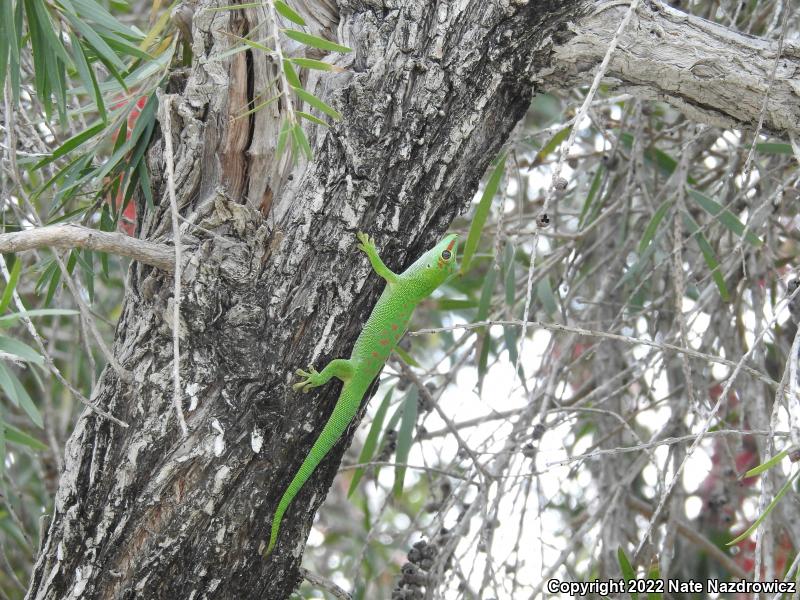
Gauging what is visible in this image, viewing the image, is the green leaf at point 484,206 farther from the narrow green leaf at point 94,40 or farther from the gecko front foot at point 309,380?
the narrow green leaf at point 94,40

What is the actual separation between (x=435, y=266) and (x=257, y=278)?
2.69ft

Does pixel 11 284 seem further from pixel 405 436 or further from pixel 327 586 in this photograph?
pixel 405 436

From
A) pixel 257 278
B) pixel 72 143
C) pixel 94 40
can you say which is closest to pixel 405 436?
pixel 257 278

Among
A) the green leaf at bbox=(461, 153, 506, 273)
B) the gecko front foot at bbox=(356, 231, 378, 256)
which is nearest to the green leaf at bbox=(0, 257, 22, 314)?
the gecko front foot at bbox=(356, 231, 378, 256)

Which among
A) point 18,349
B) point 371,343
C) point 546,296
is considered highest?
point 546,296

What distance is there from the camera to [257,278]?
200 cm

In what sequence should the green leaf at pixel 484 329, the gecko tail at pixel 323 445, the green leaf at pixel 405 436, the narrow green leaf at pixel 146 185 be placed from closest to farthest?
1. the gecko tail at pixel 323 445
2. the narrow green leaf at pixel 146 185
3. the green leaf at pixel 405 436
4. the green leaf at pixel 484 329

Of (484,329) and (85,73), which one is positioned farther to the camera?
(484,329)

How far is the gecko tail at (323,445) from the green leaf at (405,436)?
3.09ft

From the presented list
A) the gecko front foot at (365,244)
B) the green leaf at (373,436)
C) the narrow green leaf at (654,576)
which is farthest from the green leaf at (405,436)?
the gecko front foot at (365,244)

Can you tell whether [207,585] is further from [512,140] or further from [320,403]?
[512,140]

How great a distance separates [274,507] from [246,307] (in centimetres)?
51

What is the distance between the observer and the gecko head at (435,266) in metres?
2.41

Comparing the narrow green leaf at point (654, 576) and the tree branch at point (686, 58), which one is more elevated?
the tree branch at point (686, 58)
